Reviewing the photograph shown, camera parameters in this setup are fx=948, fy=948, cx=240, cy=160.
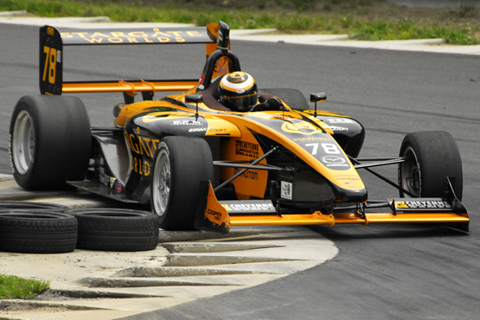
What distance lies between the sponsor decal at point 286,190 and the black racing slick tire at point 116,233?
146cm

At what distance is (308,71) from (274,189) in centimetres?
1233

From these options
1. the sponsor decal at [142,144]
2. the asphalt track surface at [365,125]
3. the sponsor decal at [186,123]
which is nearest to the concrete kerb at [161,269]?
the asphalt track surface at [365,125]

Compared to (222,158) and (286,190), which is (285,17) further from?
(286,190)

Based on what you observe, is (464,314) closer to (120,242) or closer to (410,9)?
(120,242)

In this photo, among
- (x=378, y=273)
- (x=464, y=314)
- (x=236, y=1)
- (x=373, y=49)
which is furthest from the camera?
(x=236, y=1)

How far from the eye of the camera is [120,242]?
24.3ft

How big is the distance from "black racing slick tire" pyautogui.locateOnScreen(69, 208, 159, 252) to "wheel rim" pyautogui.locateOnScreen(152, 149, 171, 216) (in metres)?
0.98

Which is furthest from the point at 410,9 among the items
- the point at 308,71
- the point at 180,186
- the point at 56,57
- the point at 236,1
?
the point at 180,186

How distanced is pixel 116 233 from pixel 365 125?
861cm

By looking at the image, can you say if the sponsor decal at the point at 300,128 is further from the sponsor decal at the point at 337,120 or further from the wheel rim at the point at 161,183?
the wheel rim at the point at 161,183

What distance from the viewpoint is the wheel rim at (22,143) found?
10.1 m

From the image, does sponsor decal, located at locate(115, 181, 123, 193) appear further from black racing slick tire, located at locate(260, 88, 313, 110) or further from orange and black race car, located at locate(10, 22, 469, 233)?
black racing slick tire, located at locate(260, 88, 313, 110)

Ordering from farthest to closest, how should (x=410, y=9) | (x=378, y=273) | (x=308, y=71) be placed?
(x=410, y=9), (x=308, y=71), (x=378, y=273)

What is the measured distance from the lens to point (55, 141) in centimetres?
952
